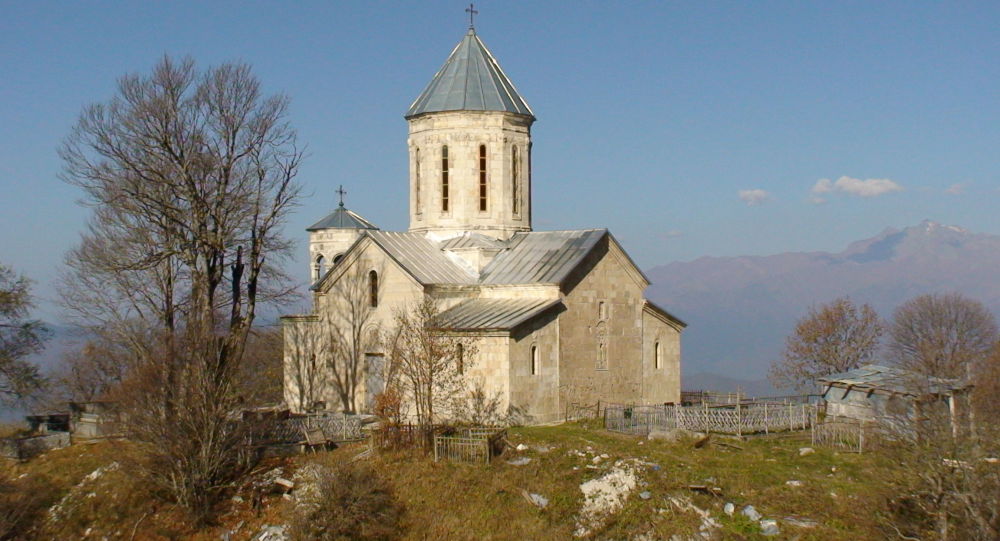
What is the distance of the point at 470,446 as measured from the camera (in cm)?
2219

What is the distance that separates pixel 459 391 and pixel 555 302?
11.0ft

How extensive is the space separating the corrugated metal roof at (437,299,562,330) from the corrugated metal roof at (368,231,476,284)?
88cm

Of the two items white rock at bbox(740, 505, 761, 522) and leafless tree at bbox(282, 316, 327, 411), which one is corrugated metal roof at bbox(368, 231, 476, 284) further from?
white rock at bbox(740, 505, 761, 522)

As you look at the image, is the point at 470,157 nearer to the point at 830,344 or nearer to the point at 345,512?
the point at 345,512

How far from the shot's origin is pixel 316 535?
19797 millimetres

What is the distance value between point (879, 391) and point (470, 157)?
39.8 feet

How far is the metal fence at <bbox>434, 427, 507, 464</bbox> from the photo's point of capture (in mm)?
22078

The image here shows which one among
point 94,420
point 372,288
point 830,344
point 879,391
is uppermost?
point 372,288

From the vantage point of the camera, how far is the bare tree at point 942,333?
38312 mm

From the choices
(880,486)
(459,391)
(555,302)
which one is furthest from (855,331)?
(880,486)

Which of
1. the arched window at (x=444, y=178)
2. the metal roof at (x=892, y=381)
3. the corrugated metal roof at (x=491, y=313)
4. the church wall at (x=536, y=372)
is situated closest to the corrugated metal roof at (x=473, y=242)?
the arched window at (x=444, y=178)

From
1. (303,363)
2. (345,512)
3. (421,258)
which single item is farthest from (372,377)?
(345,512)

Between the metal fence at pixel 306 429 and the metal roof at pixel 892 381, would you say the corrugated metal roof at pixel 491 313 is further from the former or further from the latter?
the metal roof at pixel 892 381

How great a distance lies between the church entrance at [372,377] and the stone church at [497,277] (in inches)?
1.9
